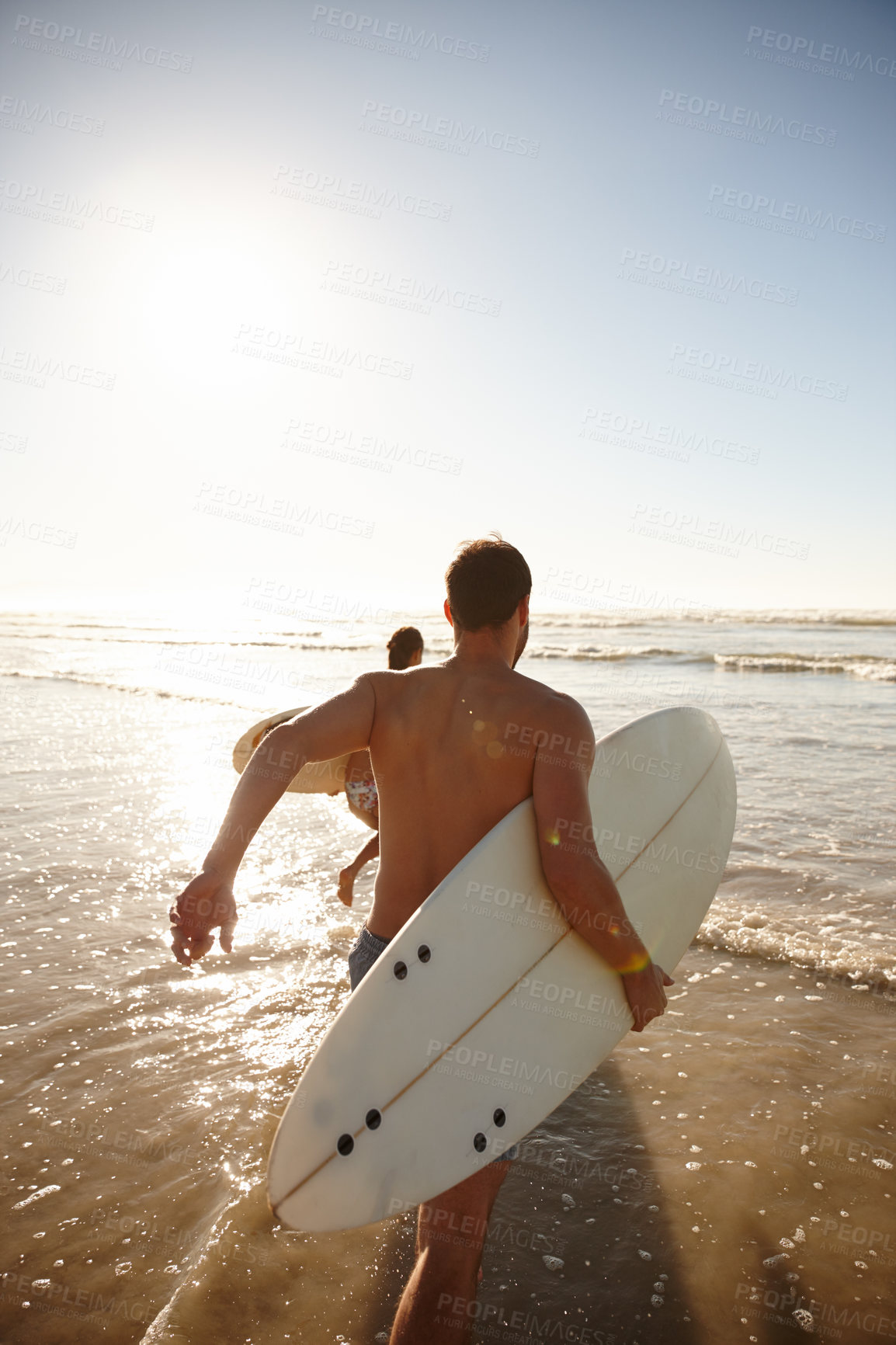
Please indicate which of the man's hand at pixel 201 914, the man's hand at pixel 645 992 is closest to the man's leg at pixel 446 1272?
the man's hand at pixel 645 992

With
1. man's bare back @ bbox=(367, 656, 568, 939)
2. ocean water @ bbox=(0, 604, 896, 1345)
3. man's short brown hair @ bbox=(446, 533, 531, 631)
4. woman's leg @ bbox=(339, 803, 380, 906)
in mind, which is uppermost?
man's short brown hair @ bbox=(446, 533, 531, 631)

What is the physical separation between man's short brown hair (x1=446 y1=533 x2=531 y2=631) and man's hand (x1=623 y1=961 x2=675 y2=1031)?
983mm

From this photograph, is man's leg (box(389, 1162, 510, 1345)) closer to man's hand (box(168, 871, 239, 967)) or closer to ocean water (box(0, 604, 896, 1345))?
ocean water (box(0, 604, 896, 1345))

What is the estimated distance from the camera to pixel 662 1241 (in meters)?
2.27

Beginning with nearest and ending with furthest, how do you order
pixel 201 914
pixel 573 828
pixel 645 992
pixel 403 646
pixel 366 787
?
pixel 201 914
pixel 573 828
pixel 645 992
pixel 366 787
pixel 403 646

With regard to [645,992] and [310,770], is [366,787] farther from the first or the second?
[645,992]

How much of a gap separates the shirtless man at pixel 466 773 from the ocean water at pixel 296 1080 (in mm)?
683

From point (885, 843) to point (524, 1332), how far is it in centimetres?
460

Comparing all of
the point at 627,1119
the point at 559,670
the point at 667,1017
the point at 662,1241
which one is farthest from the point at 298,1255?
the point at 559,670

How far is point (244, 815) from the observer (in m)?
1.72

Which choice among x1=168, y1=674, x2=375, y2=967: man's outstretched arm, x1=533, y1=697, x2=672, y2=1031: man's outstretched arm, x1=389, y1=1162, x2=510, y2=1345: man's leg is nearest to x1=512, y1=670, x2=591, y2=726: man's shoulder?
x1=533, y1=697, x2=672, y2=1031: man's outstretched arm

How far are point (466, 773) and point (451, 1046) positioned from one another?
670 millimetres

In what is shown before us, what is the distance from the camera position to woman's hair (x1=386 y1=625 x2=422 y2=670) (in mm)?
4188

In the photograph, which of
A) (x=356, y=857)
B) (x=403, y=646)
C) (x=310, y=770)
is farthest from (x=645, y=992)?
(x=310, y=770)
